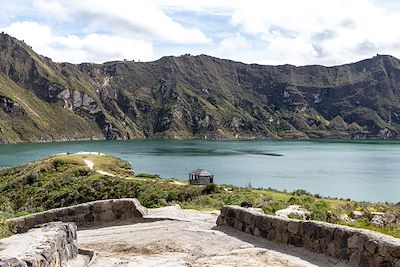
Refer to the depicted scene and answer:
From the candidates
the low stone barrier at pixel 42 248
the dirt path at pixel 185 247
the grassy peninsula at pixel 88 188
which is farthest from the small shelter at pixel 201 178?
the low stone barrier at pixel 42 248

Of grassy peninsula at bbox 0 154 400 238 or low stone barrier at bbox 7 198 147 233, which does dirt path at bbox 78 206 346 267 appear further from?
grassy peninsula at bbox 0 154 400 238

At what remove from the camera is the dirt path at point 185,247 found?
445 inches

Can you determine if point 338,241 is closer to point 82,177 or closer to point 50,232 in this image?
point 50,232

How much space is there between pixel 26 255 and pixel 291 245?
650cm

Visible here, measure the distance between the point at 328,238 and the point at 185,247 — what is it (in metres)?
3.53

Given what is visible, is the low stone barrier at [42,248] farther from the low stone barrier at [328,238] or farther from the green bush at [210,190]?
the green bush at [210,190]

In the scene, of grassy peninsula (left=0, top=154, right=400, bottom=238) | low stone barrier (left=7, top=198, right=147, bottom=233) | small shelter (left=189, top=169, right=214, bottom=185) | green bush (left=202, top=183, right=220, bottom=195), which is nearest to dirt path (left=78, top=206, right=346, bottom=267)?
low stone barrier (left=7, top=198, right=147, bottom=233)

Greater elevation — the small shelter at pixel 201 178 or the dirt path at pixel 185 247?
the dirt path at pixel 185 247

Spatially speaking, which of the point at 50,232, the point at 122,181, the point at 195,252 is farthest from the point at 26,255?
the point at 122,181

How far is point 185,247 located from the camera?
1289cm

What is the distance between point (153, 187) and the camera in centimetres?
5897

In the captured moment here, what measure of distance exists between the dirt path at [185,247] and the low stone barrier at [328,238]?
23 centimetres

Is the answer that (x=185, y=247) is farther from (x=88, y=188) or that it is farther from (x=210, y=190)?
(x=88, y=188)

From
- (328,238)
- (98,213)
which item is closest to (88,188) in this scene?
(98,213)
